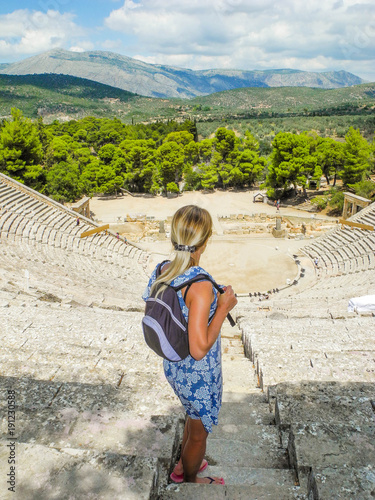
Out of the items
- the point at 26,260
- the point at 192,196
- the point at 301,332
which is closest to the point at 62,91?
the point at 192,196

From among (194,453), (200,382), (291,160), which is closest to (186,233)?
(200,382)

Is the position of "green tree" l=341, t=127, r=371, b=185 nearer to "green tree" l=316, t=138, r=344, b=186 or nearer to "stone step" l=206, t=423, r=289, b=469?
"green tree" l=316, t=138, r=344, b=186

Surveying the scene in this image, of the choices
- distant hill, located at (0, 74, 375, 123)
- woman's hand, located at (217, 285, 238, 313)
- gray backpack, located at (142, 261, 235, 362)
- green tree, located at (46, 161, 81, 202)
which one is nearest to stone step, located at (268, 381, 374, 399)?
woman's hand, located at (217, 285, 238, 313)

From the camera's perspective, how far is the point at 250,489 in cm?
241

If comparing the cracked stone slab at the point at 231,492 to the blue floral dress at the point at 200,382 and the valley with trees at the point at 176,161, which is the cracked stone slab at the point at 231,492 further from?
the valley with trees at the point at 176,161

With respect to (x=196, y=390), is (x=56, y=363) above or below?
below

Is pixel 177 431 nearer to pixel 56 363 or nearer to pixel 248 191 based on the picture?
pixel 56 363

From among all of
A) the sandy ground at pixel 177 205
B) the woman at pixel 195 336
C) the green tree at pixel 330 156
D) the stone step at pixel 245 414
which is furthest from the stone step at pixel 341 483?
the green tree at pixel 330 156

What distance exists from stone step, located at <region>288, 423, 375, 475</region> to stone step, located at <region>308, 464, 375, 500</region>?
8cm

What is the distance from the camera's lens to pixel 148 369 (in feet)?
16.6

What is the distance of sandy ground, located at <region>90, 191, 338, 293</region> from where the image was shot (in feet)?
56.7

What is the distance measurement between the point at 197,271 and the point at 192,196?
101 feet

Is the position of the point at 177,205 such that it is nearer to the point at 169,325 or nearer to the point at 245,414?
the point at 245,414

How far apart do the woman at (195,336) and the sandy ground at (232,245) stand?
43.7ft
